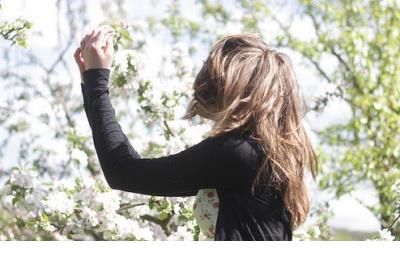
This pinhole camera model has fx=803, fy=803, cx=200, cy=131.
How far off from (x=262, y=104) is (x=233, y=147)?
0.46ft

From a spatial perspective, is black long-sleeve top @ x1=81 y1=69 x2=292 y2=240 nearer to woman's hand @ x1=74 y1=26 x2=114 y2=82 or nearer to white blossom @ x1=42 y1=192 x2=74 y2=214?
woman's hand @ x1=74 y1=26 x2=114 y2=82

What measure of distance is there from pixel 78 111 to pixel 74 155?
2399 millimetres

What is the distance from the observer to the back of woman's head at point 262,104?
1.69 meters

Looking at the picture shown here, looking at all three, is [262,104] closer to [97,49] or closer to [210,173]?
[210,173]

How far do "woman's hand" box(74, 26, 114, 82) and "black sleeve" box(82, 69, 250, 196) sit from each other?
0.09 metres

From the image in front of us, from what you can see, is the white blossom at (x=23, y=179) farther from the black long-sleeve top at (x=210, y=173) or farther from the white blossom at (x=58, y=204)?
the black long-sleeve top at (x=210, y=173)

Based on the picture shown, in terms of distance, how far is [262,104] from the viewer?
172cm

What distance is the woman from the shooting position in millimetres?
1635

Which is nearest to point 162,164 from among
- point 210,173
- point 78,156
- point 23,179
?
point 210,173

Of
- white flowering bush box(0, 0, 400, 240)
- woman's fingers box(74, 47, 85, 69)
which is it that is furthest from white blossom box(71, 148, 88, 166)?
woman's fingers box(74, 47, 85, 69)

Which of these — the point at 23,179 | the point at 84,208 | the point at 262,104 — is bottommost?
the point at 84,208

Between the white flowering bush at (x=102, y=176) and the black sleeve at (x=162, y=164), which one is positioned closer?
the black sleeve at (x=162, y=164)

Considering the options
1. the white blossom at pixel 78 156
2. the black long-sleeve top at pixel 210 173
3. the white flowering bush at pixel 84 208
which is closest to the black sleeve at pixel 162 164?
the black long-sleeve top at pixel 210 173

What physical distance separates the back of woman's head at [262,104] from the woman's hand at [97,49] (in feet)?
0.68
